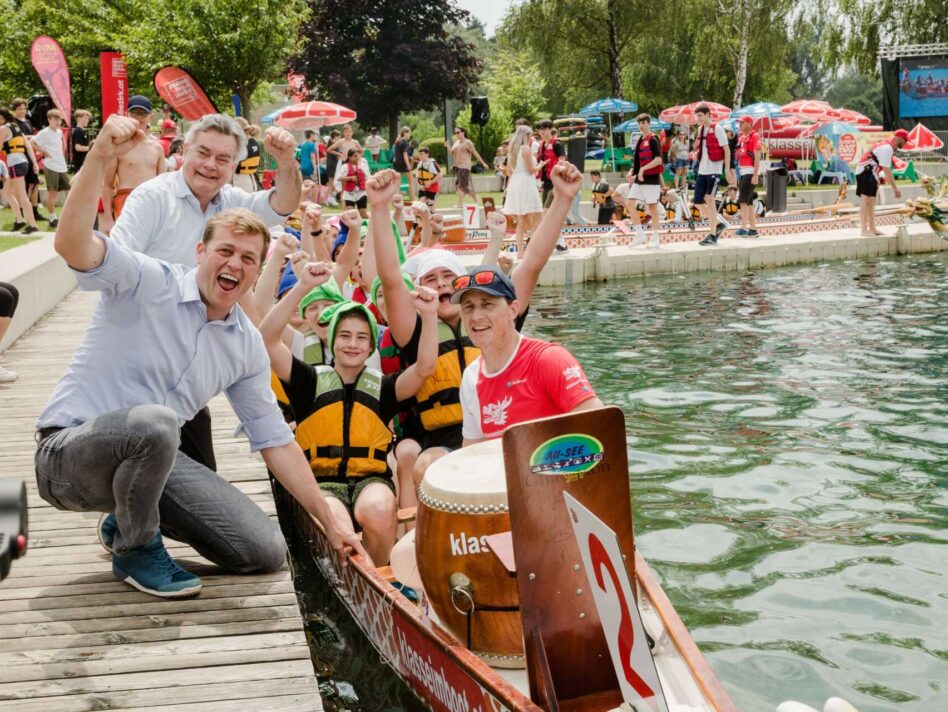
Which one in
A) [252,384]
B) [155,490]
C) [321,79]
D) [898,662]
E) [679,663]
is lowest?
[898,662]

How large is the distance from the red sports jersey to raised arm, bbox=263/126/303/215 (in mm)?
A: 1562

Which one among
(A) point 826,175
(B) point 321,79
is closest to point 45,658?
(A) point 826,175

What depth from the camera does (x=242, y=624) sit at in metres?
3.81

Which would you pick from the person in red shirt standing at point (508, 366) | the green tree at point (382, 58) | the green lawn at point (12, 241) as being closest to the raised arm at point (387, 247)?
the person in red shirt standing at point (508, 366)

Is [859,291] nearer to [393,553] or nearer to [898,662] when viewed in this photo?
[898,662]

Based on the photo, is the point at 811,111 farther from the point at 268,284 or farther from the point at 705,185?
the point at 268,284

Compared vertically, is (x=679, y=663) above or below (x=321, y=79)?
below

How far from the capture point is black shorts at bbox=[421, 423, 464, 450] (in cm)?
549

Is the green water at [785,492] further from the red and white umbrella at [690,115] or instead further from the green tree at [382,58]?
the green tree at [382,58]

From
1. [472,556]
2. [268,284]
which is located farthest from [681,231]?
[472,556]

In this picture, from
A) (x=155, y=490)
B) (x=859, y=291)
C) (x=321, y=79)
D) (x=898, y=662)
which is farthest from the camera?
(x=321, y=79)

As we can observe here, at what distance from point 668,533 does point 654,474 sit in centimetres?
116

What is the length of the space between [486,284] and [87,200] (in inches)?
60.0

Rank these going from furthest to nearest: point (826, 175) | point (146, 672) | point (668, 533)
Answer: point (826, 175) < point (668, 533) < point (146, 672)
